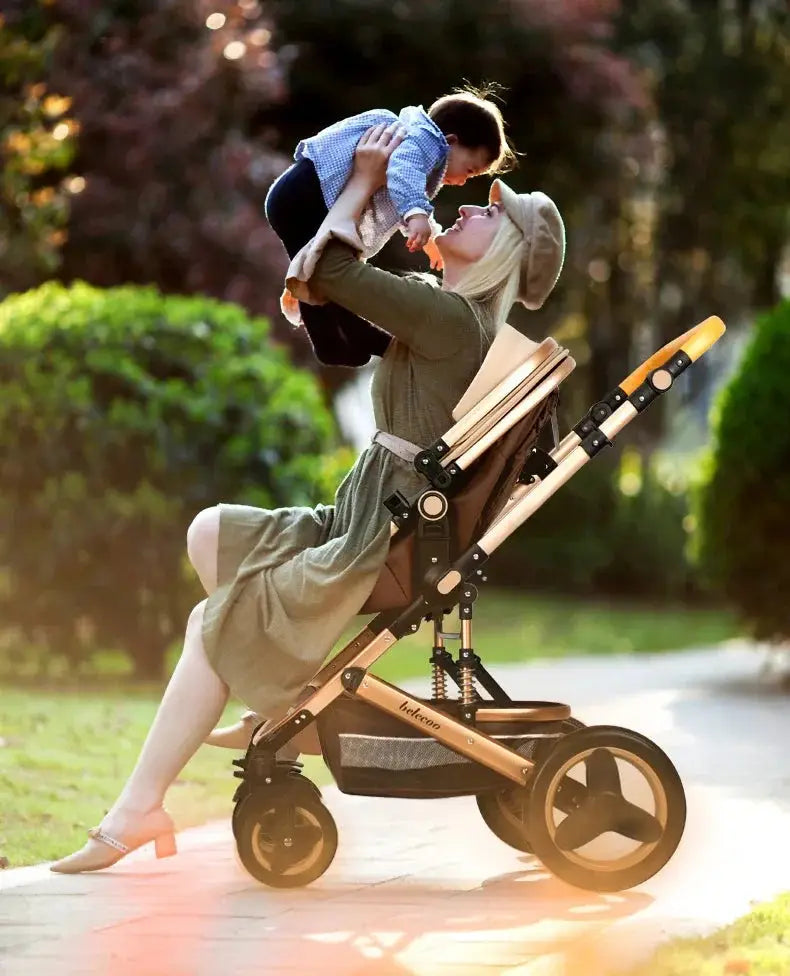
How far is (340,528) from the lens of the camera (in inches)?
204

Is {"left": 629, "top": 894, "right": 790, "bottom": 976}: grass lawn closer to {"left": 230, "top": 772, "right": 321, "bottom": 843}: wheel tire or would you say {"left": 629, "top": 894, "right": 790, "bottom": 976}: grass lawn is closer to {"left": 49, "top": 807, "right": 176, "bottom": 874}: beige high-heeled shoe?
{"left": 230, "top": 772, "right": 321, "bottom": 843}: wheel tire

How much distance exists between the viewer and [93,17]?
15.5m

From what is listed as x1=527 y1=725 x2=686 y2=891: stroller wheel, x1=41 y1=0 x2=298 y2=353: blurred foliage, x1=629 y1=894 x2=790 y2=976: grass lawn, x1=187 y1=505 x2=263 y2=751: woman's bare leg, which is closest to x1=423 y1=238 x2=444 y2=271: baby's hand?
x1=187 y1=505 x2=263 y2=751: woman's bare leg

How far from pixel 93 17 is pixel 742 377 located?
6844 millimetres

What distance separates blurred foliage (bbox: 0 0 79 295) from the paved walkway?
6313 mm

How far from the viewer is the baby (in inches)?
202

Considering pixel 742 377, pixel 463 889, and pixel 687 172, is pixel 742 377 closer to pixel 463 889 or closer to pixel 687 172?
pixel 463 889

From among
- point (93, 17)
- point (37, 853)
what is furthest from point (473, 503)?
point (93, 17)

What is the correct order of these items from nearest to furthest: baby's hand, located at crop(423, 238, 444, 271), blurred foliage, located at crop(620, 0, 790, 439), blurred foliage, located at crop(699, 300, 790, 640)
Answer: baby's hand, located at crop(423, 238, 444, 271), blurred foliage, located at crop(699, 300, 790, 640), blurred foliage, located at crop(620, 0, 790, 439)

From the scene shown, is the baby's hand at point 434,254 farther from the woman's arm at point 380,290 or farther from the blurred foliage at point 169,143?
the blurred foliage at point 169,143

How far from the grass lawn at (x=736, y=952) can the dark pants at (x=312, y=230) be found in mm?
1732

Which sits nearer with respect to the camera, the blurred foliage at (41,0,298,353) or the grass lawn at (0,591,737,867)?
the grass lawn at (0,591,737,867)

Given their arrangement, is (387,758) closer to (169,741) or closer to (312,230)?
(169,741)

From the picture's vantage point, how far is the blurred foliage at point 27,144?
12.1 meters
